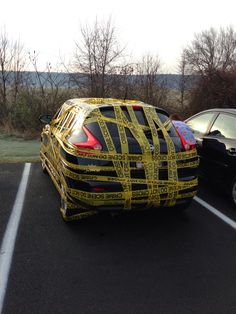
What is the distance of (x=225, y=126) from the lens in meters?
6.38

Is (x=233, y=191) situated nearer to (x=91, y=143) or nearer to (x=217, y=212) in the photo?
(x=217, y=212)

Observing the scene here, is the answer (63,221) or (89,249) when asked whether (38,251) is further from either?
(63,221)

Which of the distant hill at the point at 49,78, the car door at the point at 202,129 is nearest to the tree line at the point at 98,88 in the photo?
the distant hill at the point at 49,78

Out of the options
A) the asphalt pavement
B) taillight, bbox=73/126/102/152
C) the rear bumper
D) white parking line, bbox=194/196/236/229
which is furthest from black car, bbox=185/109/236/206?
taillight, bbox=73/126/102/152

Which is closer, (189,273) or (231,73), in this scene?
(189,273)

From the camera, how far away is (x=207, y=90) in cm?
1744

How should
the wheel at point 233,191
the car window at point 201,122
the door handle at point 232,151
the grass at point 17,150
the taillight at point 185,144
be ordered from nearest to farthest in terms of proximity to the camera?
the taillight at point 185,144, the door handle at point 232,151, the wheel at point 233,191, the car window at point 201,122, the grass at point 17,150

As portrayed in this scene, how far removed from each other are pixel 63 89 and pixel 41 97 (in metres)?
1.02

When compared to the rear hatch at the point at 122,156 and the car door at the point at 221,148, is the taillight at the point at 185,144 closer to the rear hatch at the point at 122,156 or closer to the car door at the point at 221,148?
the rear hatch at the point at 122,156

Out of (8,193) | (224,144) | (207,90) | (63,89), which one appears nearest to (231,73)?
(207,90)

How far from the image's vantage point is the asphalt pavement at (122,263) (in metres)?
3.38

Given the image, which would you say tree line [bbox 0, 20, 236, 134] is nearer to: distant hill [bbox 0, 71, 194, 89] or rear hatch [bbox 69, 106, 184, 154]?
distant hill [bbox 0, 71, 194, 89]

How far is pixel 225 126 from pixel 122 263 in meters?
3.34

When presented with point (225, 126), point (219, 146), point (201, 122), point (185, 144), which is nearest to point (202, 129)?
point (201, 122)
